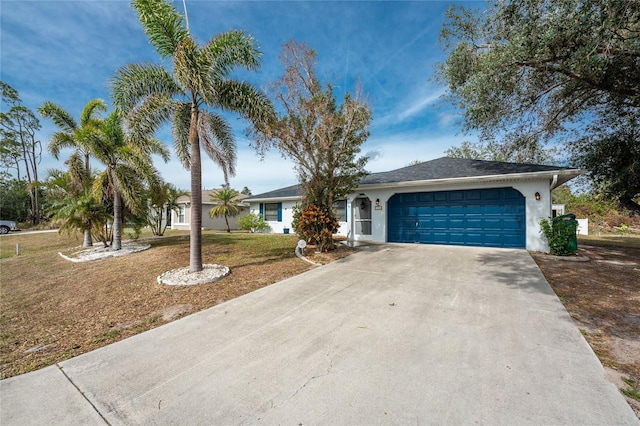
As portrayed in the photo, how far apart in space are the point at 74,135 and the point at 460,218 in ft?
49.6

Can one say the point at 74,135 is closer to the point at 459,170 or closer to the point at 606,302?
the point at 459,170

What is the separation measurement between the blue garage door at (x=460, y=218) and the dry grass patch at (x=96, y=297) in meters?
4.36

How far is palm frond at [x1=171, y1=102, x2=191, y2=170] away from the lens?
688 cm

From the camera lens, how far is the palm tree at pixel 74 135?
376 inches

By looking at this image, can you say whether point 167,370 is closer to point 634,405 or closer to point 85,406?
point 85,406

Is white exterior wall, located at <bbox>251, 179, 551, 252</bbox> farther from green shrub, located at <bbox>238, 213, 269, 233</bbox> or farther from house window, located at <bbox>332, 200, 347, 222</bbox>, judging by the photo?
green shrub, located at <bbox>238, 213, 269, 233</bbox>

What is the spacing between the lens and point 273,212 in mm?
17391

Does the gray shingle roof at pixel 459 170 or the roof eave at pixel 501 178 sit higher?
the gray shingle roof at pixel 459 170

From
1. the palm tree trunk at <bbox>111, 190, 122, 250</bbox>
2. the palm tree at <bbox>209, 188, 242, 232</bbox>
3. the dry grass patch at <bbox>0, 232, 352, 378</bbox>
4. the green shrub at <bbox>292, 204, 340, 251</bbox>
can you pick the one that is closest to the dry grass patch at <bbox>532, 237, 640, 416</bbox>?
the dry grass patch at <bbox>0, 232, 352, 378</bbox>

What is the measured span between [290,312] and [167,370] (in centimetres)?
183

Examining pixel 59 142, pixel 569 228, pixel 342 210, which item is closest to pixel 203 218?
pixel 59 142

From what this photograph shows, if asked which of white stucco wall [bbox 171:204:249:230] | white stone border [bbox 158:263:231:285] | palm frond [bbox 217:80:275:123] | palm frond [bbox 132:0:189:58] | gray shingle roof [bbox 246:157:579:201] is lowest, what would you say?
white stone border [bbox 158:263:231:285]

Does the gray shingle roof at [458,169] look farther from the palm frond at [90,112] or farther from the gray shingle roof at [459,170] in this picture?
the palm frond at [90,112]

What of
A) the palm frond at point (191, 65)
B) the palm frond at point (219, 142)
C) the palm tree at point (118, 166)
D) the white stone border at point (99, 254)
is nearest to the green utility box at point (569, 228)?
the palm frond at point (219, 142)
